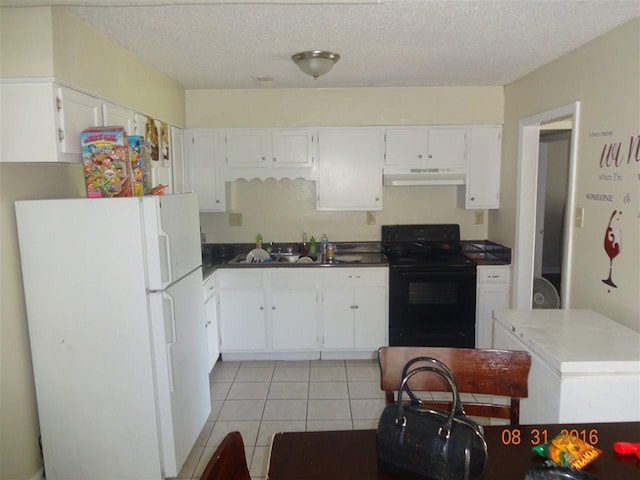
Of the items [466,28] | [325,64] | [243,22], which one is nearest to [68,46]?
[243,22]

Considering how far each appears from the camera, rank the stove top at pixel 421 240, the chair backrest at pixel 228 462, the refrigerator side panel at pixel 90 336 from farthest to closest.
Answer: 1. the stove top at pixel 421 240
2. the refrigerator side panel at pixel 90 336
3. the chair backrest at pixel 228 462

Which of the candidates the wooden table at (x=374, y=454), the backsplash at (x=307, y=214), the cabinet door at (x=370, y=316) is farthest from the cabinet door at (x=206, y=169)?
the wooden table at (x=374, y=454)

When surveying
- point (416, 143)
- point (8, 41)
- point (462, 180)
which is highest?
point (8, 41)

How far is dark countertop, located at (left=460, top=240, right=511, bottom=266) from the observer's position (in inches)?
147

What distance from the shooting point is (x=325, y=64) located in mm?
2748

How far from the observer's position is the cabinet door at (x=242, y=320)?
3750 millimetres

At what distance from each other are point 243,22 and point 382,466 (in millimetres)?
2072

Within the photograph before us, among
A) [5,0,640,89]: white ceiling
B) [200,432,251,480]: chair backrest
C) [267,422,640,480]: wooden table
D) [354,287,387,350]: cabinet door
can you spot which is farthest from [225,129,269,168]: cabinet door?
[200,432,251,480]: chair backrest

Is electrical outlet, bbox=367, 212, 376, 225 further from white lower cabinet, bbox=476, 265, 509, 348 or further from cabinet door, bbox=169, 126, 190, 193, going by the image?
cabinet door, bbox=169, 126, 190, 193

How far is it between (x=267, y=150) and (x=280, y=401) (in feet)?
6.95

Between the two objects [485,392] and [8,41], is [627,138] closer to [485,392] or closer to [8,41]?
[485,392]

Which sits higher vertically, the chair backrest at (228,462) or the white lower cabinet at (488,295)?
the chair backrest at (228,462)

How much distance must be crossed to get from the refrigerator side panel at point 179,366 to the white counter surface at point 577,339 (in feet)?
5.80

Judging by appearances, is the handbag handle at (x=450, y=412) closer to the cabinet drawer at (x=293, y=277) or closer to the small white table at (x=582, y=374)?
the small white table at (x=582, y=374)
